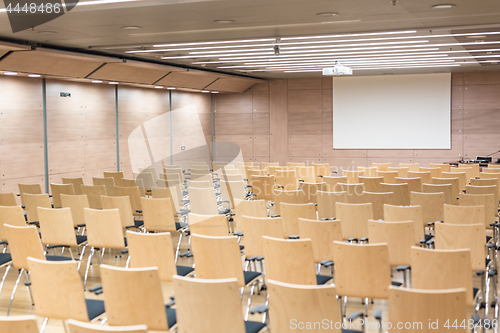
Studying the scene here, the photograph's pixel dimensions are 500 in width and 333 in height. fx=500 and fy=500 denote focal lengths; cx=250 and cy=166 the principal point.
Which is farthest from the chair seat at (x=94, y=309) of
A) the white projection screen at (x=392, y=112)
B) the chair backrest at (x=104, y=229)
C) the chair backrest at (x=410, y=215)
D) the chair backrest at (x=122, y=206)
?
the white projection screen at (x=392, y=112)

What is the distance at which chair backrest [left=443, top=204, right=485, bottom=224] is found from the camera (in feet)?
19.1

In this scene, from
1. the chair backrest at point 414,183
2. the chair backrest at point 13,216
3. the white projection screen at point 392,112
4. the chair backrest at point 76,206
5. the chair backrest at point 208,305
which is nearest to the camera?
the chair backrest at point 208,305

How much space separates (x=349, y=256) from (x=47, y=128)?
35.7ft

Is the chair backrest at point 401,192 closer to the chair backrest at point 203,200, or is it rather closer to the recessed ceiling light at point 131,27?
the chair backrest at point 203,200

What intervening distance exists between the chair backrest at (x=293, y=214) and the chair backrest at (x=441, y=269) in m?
2.50

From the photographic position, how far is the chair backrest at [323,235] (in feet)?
17.1

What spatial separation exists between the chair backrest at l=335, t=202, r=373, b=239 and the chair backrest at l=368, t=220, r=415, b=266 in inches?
38.1

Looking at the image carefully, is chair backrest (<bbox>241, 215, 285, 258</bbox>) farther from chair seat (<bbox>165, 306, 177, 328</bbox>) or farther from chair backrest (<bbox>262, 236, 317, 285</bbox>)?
chair seat (<bbox>165, 306, 177, 328</bbox>)

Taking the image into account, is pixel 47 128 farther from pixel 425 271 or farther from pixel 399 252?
pixel 425 271

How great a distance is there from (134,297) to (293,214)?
3.21 m

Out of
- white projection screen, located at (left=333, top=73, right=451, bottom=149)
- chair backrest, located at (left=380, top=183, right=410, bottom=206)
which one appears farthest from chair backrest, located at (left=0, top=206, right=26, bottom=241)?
white projection screen, located at (left=333, top=73, right=451, bottom=149)

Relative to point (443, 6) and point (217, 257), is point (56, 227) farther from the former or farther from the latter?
point (443, 6)

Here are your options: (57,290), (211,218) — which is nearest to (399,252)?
(211,218)

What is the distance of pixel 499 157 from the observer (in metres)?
17.8
